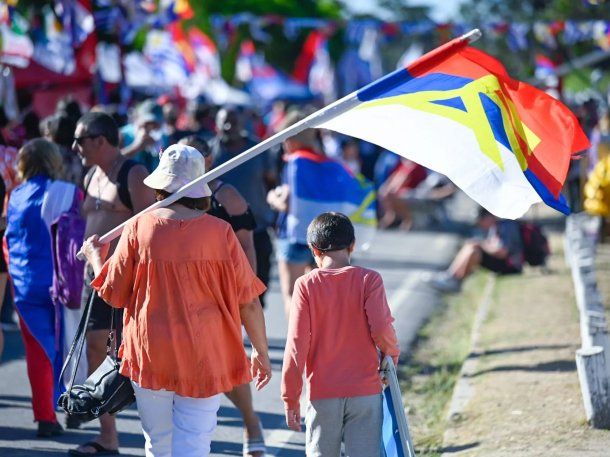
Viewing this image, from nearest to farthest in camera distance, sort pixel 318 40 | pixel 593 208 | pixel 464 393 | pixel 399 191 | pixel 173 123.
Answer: pixel 464 393, pixel 173 123, pixel 593 208, pixel 399 191, pixel 318 40

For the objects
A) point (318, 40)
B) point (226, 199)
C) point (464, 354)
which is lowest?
point (464, 354)

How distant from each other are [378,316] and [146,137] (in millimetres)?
4622

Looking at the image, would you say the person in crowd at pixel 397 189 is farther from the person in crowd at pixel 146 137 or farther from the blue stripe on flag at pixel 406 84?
the blue stripe on flag at pixel 406 84

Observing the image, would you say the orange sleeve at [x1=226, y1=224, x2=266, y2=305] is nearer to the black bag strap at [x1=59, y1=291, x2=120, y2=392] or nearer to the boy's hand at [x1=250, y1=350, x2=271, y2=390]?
the boy's hand at [x1=250, y1=350, x2=271, y2=390]

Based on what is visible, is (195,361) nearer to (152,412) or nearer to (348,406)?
(152,412)

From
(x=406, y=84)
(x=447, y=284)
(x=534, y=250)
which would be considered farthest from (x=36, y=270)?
(x=534, y=250)

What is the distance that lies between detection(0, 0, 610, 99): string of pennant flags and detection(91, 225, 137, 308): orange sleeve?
11.4 m

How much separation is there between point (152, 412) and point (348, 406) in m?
0.84

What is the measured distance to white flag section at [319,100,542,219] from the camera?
17.0ft

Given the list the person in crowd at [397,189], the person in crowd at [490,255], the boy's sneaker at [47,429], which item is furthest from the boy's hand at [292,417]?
the person in crowd at [397,189]

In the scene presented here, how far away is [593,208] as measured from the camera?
15945 mm

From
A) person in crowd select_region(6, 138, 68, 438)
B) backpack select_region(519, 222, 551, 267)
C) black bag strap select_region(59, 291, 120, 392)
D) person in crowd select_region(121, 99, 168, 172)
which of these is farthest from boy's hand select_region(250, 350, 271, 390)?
backpack select_region(519, 222, 551, 267)

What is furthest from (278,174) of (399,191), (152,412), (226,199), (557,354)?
(399,191)

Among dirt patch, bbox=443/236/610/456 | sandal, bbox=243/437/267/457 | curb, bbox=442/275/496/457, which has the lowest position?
curb, bbox=442/275/496/457
